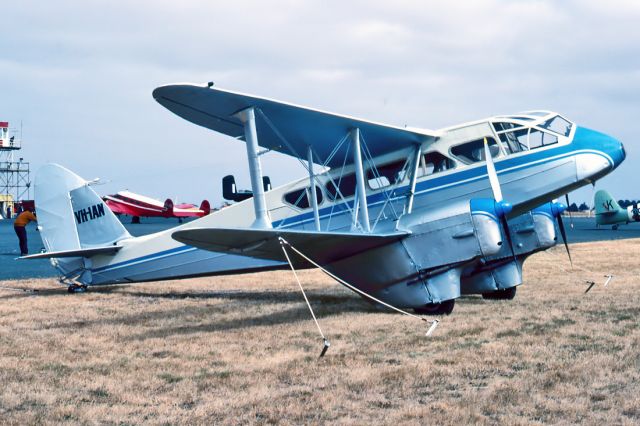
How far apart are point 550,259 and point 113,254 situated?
13.9m

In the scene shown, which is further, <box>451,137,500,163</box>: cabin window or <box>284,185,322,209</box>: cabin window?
<box>284,185,322,209</box>: cabin window

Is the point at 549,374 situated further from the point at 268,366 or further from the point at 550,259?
the point at 550,259

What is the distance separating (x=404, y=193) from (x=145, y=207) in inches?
3412

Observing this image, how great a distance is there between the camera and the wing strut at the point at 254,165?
1002 centimetres

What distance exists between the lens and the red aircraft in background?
302 feet

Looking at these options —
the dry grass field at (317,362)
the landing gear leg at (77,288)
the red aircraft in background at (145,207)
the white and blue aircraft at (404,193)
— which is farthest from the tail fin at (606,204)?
the red aircraft in background at (145,207)

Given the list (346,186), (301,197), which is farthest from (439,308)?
(301,197)

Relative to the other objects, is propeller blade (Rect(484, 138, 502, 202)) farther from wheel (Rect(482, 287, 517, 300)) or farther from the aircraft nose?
wheel (Rect(482, 287, 517, 300))

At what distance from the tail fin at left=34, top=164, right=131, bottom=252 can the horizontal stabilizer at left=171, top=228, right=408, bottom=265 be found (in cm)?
516

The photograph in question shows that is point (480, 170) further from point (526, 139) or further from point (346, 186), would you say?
point (346, 186)

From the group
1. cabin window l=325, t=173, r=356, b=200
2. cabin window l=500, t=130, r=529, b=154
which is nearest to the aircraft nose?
cabin window l=500, t=130, r=529, b=154

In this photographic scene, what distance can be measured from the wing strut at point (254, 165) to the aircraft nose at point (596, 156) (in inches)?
196

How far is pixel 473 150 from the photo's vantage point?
37.8 ft

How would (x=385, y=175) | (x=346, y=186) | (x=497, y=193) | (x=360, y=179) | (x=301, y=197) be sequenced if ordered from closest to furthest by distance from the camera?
1. (x=497, y=193)
2. (x=360, y=179)
3. (x=385, y=175)
4. (x=346, y=186)
5. (x=301, y=197)
